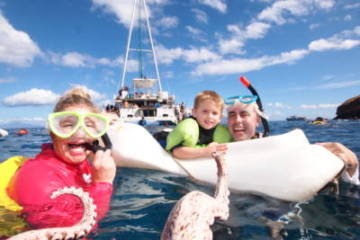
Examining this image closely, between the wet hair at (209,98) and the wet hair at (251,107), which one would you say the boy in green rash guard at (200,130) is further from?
the wet hair at (251,107)

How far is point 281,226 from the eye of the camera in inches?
75.8

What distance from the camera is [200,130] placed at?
358 cm

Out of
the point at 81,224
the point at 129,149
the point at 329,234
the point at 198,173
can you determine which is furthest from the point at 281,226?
the point at 129,149

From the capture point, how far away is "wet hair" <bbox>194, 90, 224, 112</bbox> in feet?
11.0

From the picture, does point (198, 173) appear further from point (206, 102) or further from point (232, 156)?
point (206, 102)

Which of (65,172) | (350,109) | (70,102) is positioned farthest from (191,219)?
(350,109)

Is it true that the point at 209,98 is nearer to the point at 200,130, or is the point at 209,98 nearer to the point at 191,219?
the point at 200,130

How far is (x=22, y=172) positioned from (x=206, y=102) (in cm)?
229

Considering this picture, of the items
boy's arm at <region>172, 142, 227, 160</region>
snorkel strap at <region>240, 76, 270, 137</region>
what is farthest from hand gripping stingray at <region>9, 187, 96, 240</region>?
snorkel strap at <region>240, 76, 270, 137</region>

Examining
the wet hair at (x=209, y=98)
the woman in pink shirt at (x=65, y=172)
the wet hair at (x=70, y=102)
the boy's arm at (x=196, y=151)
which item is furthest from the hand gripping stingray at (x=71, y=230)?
the wet hair at (x=209, y=98)

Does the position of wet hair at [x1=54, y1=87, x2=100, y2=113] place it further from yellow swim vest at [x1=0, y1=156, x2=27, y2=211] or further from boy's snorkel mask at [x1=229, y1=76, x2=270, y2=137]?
boy's snorkel mask at [x1=229, y1=76, x2=270, y2=137]

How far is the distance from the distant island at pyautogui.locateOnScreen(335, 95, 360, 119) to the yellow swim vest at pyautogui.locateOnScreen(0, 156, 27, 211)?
190ft

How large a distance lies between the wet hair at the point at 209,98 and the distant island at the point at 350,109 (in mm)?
55623

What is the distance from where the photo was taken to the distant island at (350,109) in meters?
49.1
